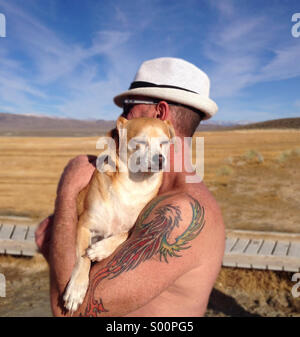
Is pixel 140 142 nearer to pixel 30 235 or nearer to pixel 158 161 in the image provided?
pixel 158 161

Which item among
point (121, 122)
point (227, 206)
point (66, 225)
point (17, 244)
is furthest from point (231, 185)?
point (66, 225)

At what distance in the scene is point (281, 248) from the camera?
260 inches

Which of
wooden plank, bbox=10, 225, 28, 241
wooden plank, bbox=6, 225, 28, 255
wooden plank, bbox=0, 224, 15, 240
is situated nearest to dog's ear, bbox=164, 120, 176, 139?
wooden plank, bbox=6, 225, 28, 255

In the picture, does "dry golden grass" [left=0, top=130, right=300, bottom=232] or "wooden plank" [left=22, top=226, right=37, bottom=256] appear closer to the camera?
"wooden plank" [left=22, top=226, right=37, bottom=256]

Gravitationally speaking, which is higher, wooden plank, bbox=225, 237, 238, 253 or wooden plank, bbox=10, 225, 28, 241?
wooden plank, bbox=10, 225, 28, 241

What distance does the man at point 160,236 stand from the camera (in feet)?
6.33

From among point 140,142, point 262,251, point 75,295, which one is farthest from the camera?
point 262,251

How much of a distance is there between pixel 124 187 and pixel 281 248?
5128 millimetres

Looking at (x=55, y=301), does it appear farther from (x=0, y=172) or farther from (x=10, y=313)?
(x=0, y=172)

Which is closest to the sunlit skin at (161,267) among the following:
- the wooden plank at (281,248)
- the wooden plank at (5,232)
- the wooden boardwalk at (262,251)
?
the wooden boardwalk at (262,251)

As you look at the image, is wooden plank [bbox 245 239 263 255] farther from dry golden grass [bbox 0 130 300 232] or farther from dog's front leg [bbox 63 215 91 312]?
dog's front leg [bbox 63 215 91 312]

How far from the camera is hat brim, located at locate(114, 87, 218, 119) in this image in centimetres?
240

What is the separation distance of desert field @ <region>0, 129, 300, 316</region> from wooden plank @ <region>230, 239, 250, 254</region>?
1.64 ft
